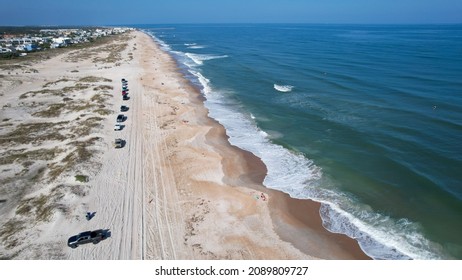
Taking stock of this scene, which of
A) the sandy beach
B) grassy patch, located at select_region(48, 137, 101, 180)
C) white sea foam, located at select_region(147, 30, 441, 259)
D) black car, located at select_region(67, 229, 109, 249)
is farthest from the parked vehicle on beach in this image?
black car, located at select_region(67, 229, 109, 249)

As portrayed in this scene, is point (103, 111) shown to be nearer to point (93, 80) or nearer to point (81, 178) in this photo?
point (81, 178)

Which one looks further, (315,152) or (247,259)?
(315,152)

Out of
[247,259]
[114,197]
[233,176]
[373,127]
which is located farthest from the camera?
[373,127]

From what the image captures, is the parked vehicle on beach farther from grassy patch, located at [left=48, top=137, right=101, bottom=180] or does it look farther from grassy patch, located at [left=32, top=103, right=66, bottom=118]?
grassy patch, located at [left=32, top=103, right=66, bottom=118]

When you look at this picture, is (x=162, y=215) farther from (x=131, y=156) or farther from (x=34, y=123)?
(x=34, y=123)

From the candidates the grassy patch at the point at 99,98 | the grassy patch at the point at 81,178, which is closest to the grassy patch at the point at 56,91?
the grassy patch at the point at 99,98

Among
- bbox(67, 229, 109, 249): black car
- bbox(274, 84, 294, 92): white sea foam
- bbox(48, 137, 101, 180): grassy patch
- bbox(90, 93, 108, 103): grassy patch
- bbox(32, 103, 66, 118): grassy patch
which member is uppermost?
bbox(274, 84, 294, 92): white sea foam

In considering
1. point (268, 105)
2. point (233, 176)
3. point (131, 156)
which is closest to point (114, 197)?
point (131, 156)
